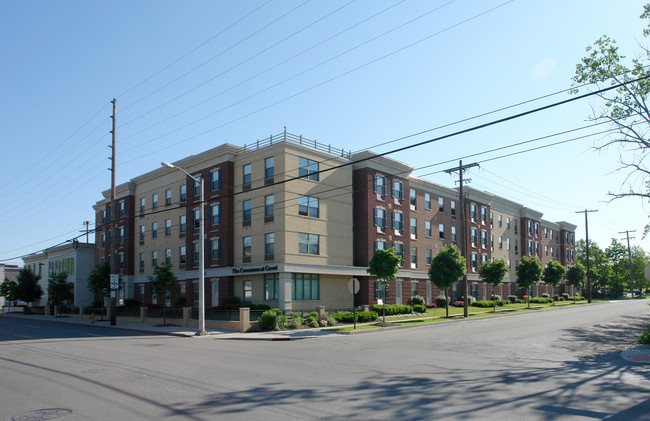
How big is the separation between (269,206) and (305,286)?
21.3 ft

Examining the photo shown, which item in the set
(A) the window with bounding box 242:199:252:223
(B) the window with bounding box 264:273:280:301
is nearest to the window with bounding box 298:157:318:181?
(A) the window with bounding box 242:199:252:223

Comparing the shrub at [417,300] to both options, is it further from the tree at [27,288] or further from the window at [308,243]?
the tree at [27,288]

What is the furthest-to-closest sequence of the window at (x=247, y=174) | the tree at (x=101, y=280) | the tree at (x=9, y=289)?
the tree at (x=9, y=289)
the tree at (x=101, y=280)
the window at (x=247, y=174)

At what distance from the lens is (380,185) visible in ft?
140

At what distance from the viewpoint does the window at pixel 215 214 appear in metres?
40.5

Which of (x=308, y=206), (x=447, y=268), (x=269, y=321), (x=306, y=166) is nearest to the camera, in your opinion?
(x=269, y=321)

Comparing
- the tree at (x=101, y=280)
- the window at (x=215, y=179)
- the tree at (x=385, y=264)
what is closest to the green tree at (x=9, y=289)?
the tree at (x=101, y=280)

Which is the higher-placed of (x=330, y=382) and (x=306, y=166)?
(x=306, y=166)

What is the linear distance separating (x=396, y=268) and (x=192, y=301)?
18898mm

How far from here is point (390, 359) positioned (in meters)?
15.9

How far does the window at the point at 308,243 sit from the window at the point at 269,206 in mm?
2635

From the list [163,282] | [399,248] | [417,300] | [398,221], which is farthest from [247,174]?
[417,300]

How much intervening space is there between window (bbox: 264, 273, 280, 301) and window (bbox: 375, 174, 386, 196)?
12.0m

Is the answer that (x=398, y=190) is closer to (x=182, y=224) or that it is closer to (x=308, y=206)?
(x=308, y=206)
